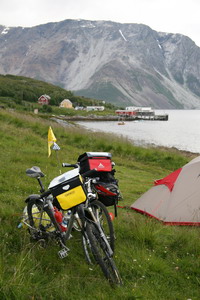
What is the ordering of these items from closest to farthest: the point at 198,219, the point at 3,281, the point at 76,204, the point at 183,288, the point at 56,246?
the point at 3,281, the point at 76,204, the point at 183,288, the point at 56,246, the point at 198,219

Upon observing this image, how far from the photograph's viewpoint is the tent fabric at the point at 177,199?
26.2 feet

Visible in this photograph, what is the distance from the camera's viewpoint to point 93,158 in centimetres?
626

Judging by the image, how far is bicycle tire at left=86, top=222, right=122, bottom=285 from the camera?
4324 millimetres

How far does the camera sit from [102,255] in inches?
177

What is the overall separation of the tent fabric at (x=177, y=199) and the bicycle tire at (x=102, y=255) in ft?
12.8

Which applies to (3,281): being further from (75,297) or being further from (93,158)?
(93,158)

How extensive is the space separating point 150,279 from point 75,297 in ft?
4.17

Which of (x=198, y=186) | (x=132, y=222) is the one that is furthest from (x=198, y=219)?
(x=132, y=222)

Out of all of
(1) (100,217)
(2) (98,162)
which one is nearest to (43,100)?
(2) (98,162)

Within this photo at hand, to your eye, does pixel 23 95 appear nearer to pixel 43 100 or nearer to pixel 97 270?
pixel 43 100

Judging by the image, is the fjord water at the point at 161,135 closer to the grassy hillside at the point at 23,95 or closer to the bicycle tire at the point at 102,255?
the bicycle tire at the point at 102,255

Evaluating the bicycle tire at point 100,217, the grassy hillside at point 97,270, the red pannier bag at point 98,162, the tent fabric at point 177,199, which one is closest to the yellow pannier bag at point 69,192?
the bicycle tire at point 100,217

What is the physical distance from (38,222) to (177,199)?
4109mm

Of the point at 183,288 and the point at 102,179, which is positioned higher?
the point at 102,179
